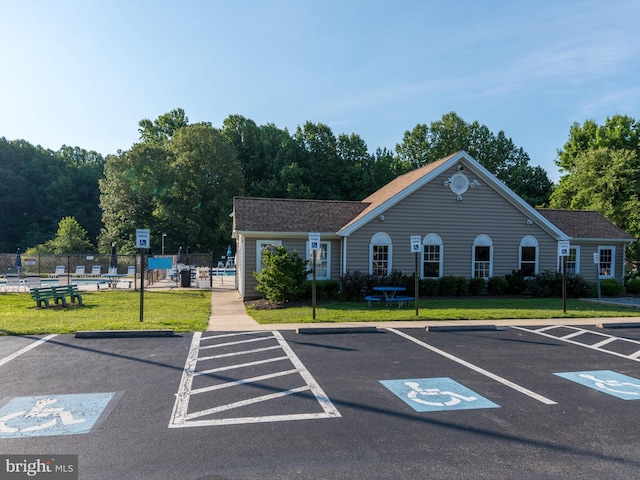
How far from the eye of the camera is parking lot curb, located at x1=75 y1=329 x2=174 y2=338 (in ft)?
32.4

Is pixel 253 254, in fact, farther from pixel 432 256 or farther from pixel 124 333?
pixel 124 333

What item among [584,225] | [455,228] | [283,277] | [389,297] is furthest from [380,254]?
[584,225]

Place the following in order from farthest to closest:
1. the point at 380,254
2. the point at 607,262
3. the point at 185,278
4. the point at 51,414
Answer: the point at 185,278
the point at 607,262
the point at 380,254
the point at 51,414

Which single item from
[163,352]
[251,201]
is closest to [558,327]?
[163,352]

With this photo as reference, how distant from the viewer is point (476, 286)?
768 inches

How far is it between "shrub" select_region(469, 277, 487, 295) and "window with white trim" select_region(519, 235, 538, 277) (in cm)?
250

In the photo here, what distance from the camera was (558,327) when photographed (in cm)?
1235

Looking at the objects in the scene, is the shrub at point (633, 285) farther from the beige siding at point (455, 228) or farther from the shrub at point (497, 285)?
the shrub at point (497, 285)

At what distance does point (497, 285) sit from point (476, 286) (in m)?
1.00

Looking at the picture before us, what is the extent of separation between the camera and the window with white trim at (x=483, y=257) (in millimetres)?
20062

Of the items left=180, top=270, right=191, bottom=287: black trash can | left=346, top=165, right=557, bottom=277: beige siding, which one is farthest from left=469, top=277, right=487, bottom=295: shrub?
left=180, top=270, right=191, bottom=287: black trash can

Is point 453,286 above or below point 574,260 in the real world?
below

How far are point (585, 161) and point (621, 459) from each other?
34937mm

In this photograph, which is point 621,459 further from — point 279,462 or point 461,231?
point 461,231
